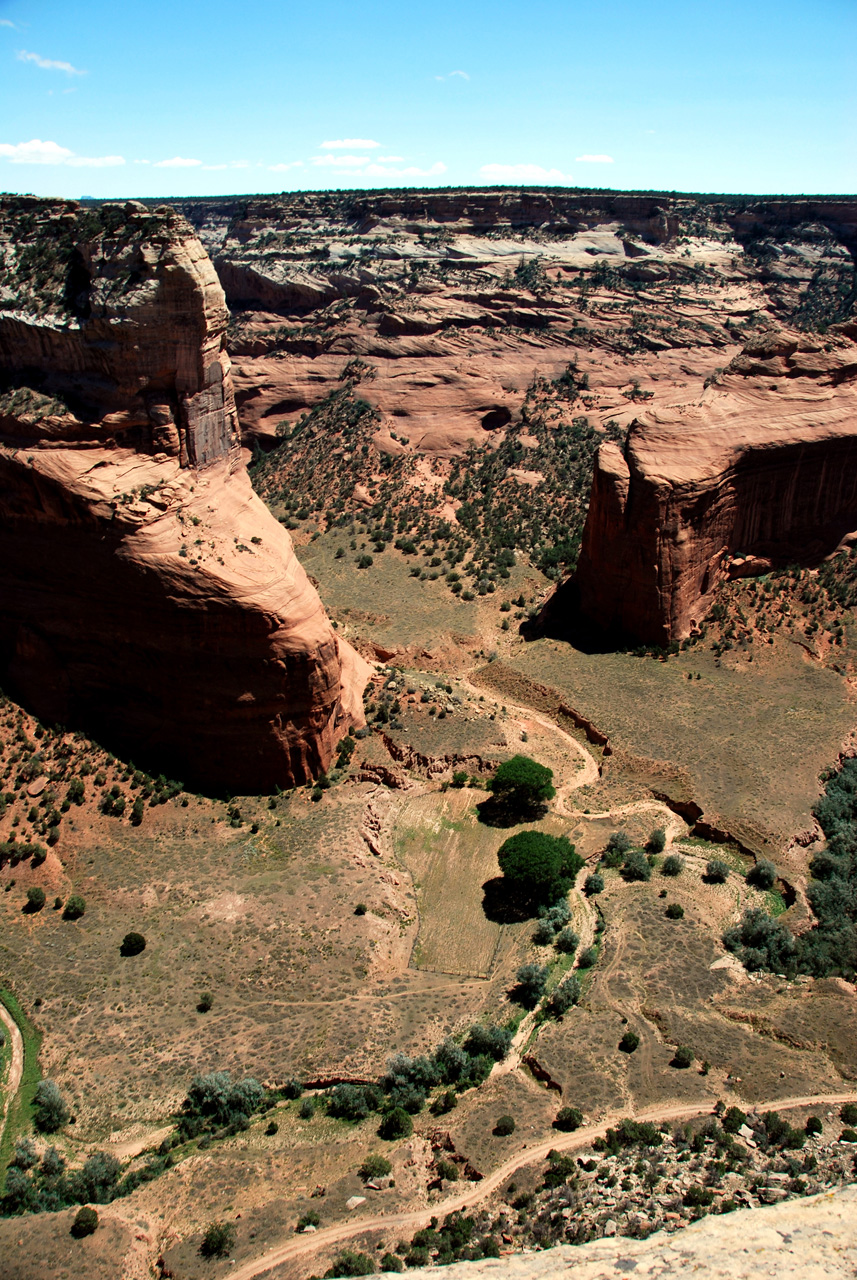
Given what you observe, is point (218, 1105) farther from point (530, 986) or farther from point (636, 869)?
point (636, 869)

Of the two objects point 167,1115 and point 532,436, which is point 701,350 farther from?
point 167,1115

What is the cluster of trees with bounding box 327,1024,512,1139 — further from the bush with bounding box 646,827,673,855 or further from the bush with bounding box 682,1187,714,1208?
the bush with bounding box 646,827,673,855

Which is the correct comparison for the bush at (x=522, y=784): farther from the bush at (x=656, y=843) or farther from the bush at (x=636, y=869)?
the bush at (x=636, y=869)

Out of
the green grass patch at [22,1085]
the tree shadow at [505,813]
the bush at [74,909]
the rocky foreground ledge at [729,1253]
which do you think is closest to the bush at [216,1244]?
the rocky foreground ledge at [729,1253]

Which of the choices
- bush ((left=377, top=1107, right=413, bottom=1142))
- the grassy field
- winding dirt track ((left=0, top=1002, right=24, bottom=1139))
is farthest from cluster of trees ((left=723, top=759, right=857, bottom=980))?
winding dirt track ((left=0, top=1002, right=24, bottom=1139))

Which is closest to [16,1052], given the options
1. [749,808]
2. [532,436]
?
[749,808]

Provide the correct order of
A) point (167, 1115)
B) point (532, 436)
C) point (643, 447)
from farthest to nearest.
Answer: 1. point (532, 436)
2. point (643, 447)
3. point (167, 1115)
